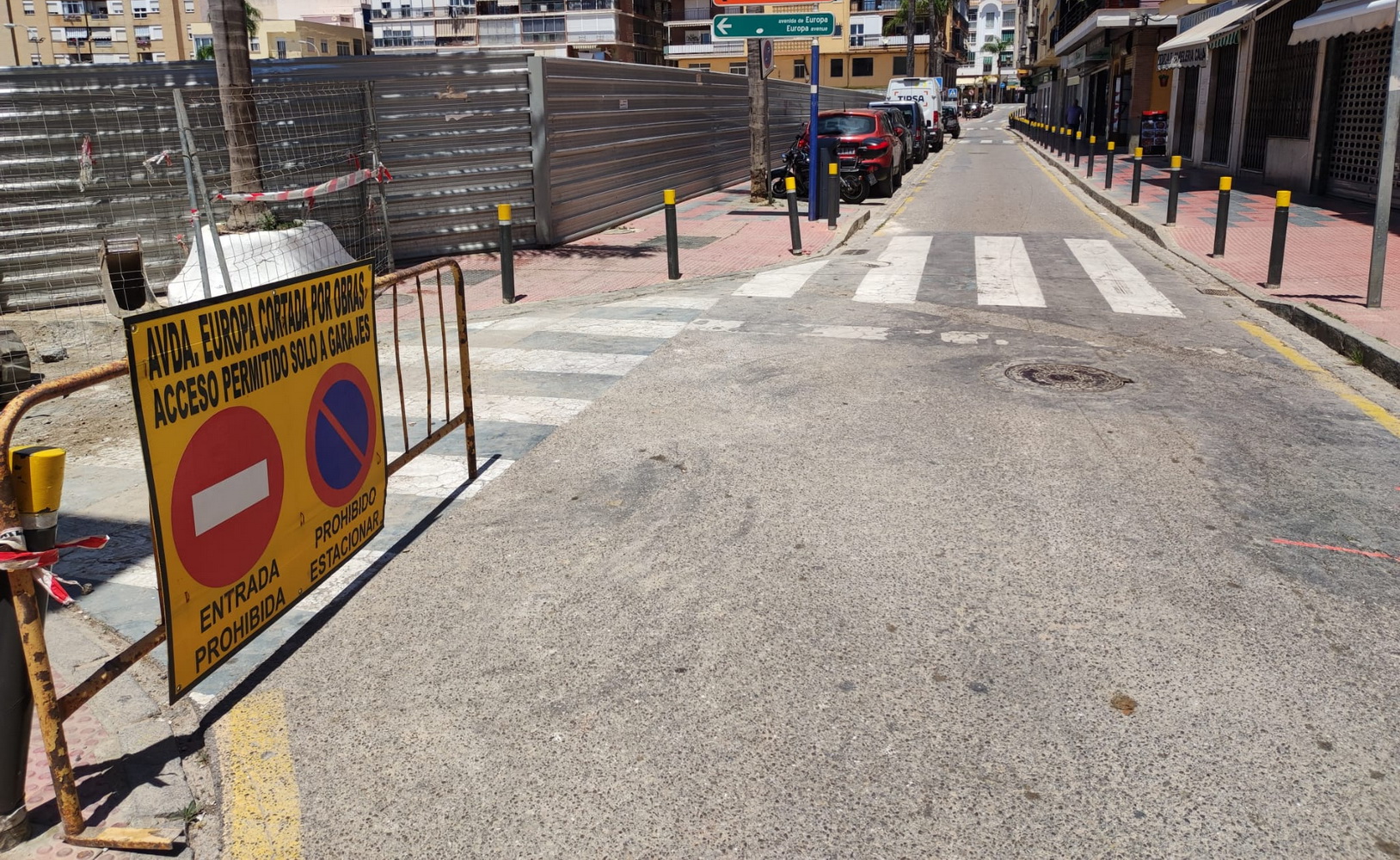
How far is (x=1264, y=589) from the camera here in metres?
4.43

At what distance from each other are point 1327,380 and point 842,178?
1492cm

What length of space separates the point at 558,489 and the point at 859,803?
3.02 m

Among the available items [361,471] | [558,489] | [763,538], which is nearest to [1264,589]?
[763,538]

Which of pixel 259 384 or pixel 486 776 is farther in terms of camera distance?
pixel 259 384

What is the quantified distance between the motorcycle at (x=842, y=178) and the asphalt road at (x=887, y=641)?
47.0 ft

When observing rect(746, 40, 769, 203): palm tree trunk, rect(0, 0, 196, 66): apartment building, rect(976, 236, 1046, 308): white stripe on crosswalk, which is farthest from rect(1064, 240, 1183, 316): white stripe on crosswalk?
rect(0, 0, 196, 66): apartment building

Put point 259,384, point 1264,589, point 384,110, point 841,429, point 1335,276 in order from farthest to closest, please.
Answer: point 384,110, point 1335,276, point 841,429, point 1264,589, point 259,384

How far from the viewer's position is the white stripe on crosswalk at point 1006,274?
11215mm

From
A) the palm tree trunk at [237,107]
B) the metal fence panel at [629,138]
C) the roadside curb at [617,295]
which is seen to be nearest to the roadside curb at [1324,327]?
the roadside curb at [617,295]

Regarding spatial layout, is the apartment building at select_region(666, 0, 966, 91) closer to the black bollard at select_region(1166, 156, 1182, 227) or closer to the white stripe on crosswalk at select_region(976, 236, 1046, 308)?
the black bollard at select_region(1166, 156, 1182, 227)

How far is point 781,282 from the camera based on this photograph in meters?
12.4

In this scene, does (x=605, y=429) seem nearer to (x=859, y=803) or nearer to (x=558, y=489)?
(x=558, y=489)

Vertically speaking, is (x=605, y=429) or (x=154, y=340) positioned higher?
(x=154, y=340)

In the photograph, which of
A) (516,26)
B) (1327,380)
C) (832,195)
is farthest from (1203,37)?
(516,26)
